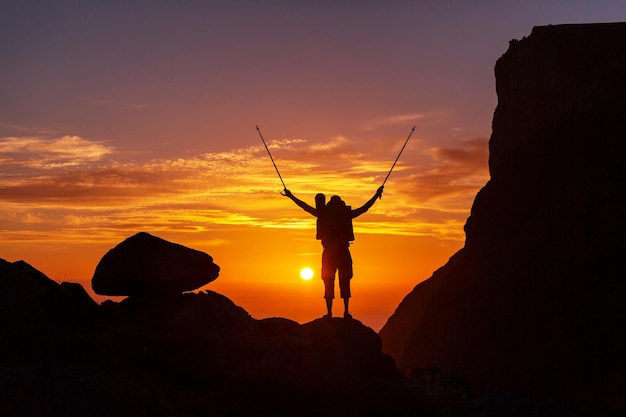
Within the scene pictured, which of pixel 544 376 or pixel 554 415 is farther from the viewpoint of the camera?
pixel 544 376

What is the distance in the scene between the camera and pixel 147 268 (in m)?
20.7

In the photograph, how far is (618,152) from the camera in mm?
29453

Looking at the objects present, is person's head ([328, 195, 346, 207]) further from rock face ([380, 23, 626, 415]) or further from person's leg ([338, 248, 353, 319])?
rock face ([380, 23, 626, 415])

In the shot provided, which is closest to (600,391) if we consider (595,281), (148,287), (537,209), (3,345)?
(595,281)

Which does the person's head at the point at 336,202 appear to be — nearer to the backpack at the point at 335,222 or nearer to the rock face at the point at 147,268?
the backpack at the point at 335,222

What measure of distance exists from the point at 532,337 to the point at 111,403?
1775 centimetres

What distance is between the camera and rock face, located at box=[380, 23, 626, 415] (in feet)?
89.0

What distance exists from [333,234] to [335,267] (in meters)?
0.96

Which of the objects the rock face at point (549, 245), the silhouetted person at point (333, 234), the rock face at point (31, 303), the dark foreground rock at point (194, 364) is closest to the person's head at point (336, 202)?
the silhouetted person at point (333, 234)

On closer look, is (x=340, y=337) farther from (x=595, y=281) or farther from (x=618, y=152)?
(x=618, y=152)

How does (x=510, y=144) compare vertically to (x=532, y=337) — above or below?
above

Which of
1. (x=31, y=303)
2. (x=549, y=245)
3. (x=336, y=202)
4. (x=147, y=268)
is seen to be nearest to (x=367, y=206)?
(x=336, y=202)

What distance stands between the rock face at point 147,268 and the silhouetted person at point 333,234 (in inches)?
141

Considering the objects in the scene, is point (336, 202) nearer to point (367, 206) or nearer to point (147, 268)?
point (367, 206)
